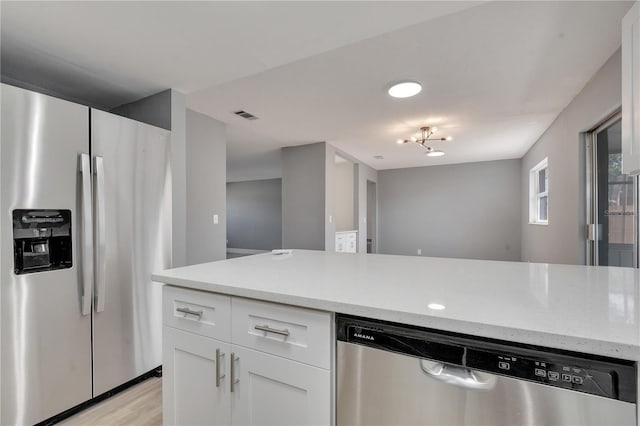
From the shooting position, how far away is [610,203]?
2564 mm

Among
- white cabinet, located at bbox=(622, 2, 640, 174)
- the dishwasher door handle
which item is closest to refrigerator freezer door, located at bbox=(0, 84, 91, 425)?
the dishwasher door handle

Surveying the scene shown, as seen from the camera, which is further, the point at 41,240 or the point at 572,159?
the point at 572,159

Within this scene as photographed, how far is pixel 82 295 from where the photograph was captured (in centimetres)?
176

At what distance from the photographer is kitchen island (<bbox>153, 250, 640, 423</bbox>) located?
0.67 meters

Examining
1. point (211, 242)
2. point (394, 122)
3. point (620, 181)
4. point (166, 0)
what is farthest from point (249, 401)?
point (394, 122)

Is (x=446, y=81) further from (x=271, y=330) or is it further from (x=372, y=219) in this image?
(x=372, y=219)

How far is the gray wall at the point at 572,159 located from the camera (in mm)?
2354

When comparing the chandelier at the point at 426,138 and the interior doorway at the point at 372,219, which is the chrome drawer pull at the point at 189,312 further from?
the interior doorway at the point at 372,219

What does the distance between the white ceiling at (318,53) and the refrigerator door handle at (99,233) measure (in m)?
0.78

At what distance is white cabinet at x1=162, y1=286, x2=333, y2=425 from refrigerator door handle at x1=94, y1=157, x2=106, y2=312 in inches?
35.9

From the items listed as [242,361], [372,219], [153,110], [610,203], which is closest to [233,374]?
[242,361]

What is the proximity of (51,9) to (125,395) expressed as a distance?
7.61 ft

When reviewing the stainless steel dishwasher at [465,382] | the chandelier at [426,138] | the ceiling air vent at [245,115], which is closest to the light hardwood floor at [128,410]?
the stainless steel dishwasher at [465,382]

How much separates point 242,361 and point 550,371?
90 centimetres
